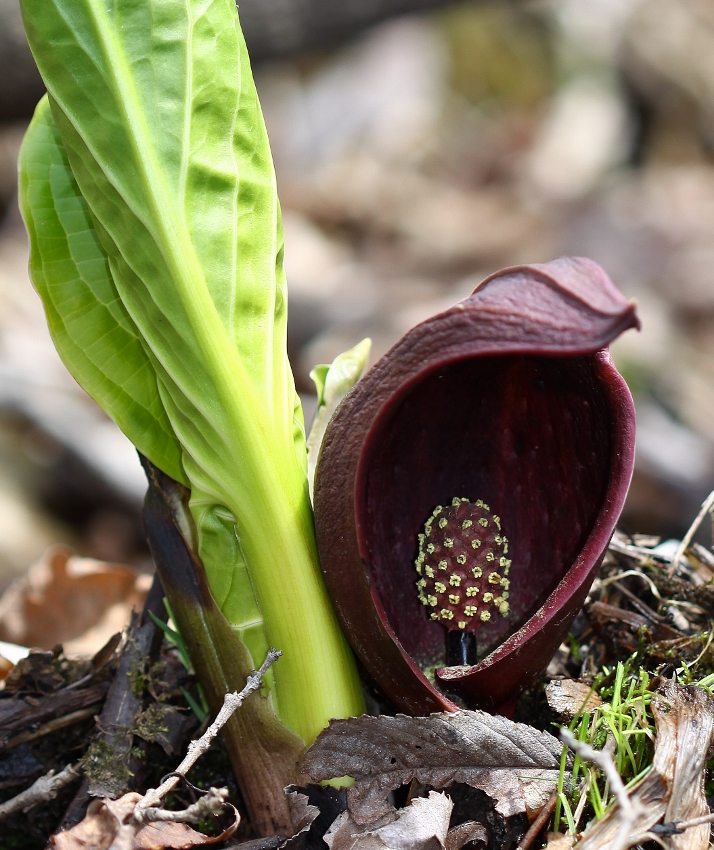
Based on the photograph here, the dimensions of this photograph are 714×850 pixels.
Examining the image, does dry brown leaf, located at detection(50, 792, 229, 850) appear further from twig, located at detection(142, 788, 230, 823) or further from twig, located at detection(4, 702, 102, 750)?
twig, located at detection(4, 702, 102, 750)

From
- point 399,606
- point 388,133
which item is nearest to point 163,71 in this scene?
point 399,606

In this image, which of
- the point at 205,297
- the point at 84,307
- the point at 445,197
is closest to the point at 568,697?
the point at 205,297

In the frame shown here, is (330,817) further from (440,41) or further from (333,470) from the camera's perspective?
(440,41)

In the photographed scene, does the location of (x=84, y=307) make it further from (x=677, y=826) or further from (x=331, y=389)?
(x=677, y=826)

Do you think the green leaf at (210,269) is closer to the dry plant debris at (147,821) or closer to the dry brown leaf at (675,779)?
the dry plant debris at (147,821)

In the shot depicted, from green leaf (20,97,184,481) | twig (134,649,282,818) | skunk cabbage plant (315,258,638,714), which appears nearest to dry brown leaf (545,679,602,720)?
skunk cabbage plant (315,258,638,714)

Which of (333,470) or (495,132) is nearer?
(333,470)

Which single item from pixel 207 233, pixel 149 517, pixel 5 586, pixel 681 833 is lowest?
pixel 5 586
